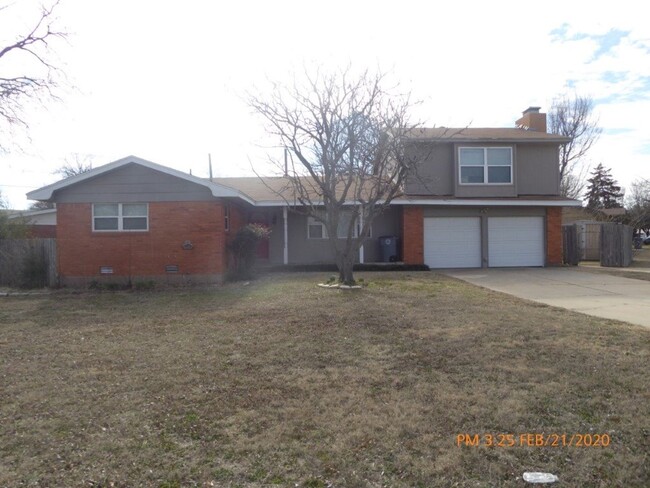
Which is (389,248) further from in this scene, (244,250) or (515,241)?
(244,250)

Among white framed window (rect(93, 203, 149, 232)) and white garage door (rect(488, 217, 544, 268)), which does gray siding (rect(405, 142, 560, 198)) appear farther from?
white framed window (rect(93, 203, 149, 232))

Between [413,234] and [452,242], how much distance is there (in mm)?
1662

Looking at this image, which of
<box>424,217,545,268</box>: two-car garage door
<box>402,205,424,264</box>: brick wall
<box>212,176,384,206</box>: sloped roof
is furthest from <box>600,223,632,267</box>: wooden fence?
<box>212,176,384,206</box>: sloped roof

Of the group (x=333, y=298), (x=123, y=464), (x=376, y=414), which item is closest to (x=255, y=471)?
(x=123, y=464)

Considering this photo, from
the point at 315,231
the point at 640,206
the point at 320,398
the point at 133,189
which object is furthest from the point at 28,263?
the point at 640,206

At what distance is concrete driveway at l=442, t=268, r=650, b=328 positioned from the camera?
30.7ft

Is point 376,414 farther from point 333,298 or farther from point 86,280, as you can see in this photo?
point 86,280

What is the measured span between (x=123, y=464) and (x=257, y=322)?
189 inches

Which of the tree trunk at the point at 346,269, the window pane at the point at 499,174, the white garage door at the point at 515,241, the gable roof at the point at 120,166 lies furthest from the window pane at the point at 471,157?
the gable roof at the point at 120,166

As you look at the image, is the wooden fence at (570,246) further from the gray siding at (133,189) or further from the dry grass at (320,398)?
the gray siding at (133,189)

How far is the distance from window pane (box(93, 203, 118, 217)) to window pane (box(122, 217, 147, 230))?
1.41ft

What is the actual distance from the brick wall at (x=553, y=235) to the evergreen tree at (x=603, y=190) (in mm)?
38277

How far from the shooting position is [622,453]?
369 centimetres

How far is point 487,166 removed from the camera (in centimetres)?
1959
